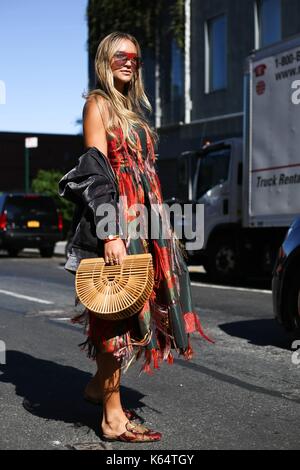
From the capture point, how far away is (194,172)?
15.2 m

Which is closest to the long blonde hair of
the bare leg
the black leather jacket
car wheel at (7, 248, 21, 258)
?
the black leather jacket

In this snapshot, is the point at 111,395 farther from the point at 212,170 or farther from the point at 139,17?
the point at 139,17

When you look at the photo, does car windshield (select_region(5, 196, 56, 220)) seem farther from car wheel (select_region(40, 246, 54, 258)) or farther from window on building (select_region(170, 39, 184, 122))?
window on building (select_region(170, 39, 184, 122))

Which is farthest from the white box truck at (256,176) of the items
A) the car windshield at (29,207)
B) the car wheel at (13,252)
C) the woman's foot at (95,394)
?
the car wheel at (13,252)

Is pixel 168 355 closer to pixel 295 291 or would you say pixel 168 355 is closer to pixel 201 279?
pixel 295 291

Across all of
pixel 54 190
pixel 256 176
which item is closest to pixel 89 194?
pixel 256 176

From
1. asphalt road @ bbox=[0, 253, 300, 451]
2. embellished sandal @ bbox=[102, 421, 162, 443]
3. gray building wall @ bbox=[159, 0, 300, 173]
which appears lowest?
asphalt road @ bbox=[0, 253, 300, 451]

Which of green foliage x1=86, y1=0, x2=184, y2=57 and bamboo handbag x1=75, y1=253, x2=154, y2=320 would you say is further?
green foliage x1=86, y1=0, x2=184, y2=57

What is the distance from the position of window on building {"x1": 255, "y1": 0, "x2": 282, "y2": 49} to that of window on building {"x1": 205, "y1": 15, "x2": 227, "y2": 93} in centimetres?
168

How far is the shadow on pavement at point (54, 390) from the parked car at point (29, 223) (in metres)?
15.8

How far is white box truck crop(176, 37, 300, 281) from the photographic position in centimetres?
1230

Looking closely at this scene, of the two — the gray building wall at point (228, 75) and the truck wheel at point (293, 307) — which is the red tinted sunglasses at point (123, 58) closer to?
the truck wheel at point (293, 307)

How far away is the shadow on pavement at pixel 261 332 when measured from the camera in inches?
293

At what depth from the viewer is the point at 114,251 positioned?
13.0 feet
